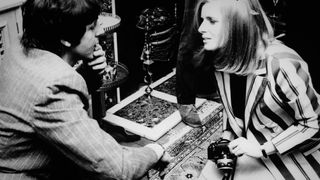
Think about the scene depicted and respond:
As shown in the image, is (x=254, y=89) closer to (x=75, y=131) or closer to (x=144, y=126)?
(x=75, y=131)

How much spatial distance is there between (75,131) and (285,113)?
0.99 metres

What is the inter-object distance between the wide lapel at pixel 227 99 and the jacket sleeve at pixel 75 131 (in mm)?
806

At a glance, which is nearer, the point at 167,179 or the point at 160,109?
the point at 167,179

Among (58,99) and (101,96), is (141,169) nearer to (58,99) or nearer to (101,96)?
(58,99)

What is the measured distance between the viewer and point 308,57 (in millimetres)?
2391

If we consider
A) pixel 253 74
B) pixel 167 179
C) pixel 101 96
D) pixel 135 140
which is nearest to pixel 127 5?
pixel 101 96

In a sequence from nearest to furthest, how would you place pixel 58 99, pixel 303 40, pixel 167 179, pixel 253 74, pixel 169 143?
pixel 58 99, pixel 253 74, pixel 303 40, pixel 167 179, pixel 169 143

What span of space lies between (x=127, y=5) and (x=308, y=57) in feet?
6.47

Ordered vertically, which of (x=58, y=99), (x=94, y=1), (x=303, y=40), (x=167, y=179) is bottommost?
(x=167, y=179)

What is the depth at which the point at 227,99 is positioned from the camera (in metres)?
2.01

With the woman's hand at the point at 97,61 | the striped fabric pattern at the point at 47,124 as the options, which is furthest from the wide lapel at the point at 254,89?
the woman's hand at the point at 97,61

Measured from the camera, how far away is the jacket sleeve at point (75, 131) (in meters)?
1.24

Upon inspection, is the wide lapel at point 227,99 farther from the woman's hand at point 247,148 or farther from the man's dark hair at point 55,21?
the man's dark hair at point 55,21

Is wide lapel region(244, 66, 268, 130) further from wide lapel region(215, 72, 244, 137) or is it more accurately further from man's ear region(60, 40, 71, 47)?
man's ear region(60, 40, 71, 47)
